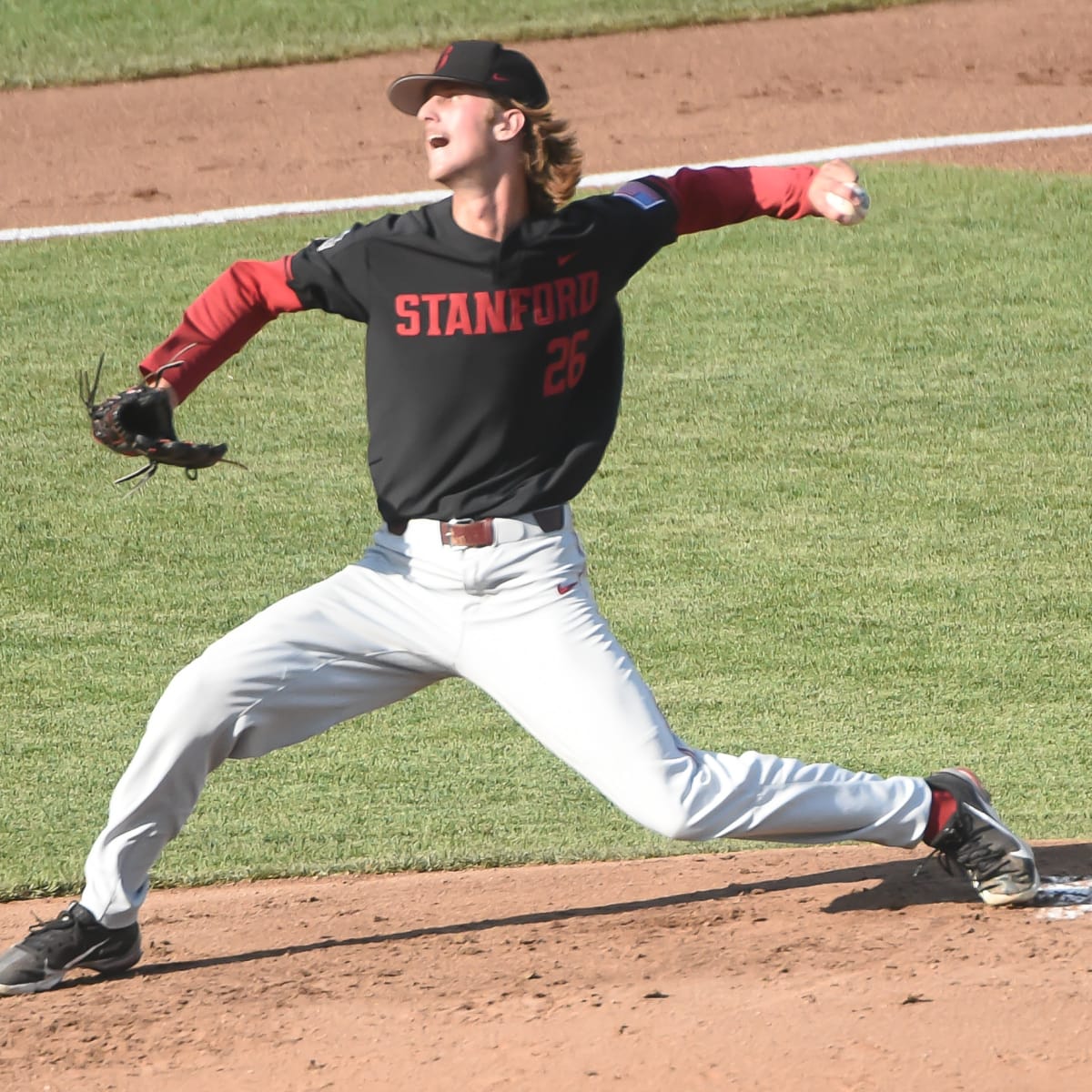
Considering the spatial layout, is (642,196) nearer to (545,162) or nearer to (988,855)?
(545,162)

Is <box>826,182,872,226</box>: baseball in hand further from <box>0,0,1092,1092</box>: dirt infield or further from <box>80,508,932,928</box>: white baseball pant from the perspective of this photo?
<box>0,0,1092,1092</box>: dirt infield

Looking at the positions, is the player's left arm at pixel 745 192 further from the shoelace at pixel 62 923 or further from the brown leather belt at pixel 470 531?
the shoelace at pixel 62 923

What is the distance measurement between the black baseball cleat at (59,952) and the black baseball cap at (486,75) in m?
1.80

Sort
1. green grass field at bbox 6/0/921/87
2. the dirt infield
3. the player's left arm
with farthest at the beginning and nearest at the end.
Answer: green grass field at bbox 6/0/921/87 < the player's left arm < the dirt infield

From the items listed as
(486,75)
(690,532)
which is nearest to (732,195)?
(486,75)

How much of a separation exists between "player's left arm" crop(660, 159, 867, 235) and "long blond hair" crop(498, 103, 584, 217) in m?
0.25

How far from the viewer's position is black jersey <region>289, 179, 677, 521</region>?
371 centimetres

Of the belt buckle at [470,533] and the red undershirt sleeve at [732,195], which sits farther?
the red undershirt sleeve at [732,195]

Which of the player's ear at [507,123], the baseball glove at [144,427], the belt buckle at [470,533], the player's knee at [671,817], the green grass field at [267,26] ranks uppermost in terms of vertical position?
the green grass field at [267,26]

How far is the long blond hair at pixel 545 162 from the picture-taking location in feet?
12.5

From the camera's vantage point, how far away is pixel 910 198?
10.7m

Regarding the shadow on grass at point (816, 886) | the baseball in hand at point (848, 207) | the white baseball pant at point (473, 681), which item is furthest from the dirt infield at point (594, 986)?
the baseball in hand at point (848, 207)

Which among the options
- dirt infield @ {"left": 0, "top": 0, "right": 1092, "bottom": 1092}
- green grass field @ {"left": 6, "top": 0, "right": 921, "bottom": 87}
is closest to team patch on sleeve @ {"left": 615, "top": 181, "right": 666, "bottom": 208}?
dirt infield @ {"left": 0, "top": 0, "right": 1092, "bottom": 1092}

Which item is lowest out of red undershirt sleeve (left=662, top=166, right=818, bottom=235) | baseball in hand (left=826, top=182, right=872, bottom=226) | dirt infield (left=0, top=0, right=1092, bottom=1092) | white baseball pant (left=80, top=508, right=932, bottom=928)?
dirt infield (left=0, top=0, right=1092, bottom=1092)
